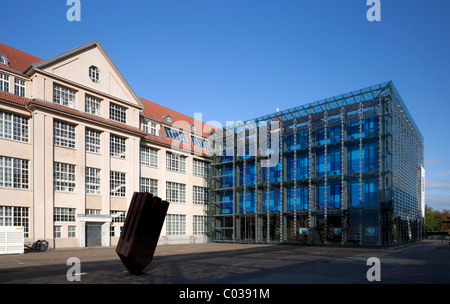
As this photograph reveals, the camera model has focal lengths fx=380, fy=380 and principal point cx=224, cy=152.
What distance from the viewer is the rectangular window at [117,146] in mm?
42125

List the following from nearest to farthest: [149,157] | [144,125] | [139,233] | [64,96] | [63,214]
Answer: [139,233], [63,214], [64,96], [149,157], [144,125]

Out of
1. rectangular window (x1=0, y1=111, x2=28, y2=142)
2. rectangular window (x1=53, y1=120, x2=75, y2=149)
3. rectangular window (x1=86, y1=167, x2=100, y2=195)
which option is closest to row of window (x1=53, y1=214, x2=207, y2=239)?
rectangular window (x1=86, y1=167, x2=100, y2=195)

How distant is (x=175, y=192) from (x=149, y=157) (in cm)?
614

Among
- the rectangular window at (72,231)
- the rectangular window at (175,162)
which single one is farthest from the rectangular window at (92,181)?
the rectangular window at (175,162)

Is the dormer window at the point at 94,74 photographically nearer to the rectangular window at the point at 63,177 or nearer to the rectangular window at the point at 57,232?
the rectangular window at the point at 63,177

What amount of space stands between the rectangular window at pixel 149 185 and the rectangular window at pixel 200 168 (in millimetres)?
7621

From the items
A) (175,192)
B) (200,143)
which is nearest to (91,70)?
(175,192)

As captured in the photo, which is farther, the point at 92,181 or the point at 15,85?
the point at 92,181

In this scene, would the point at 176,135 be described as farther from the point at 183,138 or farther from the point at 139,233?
the point at 139,233

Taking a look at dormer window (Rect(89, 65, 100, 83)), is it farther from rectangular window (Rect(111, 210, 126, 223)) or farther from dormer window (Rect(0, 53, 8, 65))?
rectangular window (Rect(111, 210, 126, 223))

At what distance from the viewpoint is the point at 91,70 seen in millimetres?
40875

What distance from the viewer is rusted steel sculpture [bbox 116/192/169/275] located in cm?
1450

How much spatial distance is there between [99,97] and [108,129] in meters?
3.63
